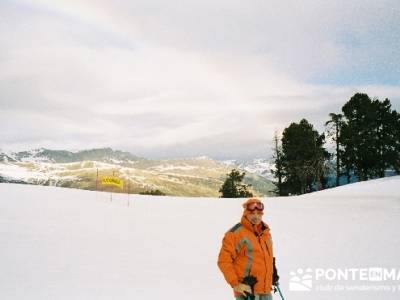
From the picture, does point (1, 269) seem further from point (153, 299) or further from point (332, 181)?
point (332, 181)

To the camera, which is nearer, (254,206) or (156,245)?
(254,206)

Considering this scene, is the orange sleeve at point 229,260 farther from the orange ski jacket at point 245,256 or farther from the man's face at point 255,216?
the man's face at point 255,216

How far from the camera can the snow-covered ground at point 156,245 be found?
10648 millimetres

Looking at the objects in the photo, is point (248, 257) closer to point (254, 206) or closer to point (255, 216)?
point (255, 216)

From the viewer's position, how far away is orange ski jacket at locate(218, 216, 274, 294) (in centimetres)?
564

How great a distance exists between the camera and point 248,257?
5707mm

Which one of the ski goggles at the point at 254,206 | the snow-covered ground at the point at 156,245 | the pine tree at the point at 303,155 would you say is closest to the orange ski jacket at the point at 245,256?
the ski goggles at the point at 254,206

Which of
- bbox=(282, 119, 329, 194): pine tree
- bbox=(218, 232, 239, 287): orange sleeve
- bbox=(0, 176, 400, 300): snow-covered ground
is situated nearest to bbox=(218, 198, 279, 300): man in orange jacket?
bbox=(218, 232, 239, 287): orange sleeve

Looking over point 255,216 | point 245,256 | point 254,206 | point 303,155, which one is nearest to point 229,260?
point 245,256

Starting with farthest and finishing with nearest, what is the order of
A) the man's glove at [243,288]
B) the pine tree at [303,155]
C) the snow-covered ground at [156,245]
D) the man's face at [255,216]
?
the pine tree at [303,155]
the snow-covered ground at [156,245]
the man's face at [255,216]
the man's glove at [243,288]

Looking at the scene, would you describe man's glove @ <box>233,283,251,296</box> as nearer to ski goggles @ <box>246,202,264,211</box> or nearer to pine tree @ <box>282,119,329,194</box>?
ski goggles @ <box>246,202,264,211</box>

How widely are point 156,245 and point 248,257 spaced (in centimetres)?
1005

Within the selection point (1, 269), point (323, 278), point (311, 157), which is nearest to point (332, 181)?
point (311, 157)

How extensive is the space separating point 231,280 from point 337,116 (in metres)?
51.1
